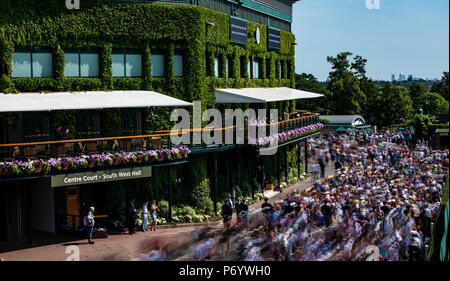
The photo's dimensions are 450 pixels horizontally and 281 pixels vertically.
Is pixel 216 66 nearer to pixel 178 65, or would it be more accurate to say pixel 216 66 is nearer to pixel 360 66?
pixel 178 65

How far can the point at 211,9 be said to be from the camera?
113 ft

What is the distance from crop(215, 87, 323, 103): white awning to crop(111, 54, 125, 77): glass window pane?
6.73 meters

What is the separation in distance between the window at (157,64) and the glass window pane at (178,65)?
74cm

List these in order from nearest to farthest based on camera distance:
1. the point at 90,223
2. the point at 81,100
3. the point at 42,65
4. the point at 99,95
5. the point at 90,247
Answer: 1. the point at 90,247
2. the point at 90,223
3. the point at 81,100
4. the point at 42,65
5. the point at 99,95

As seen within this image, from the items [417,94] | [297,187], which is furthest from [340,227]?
[417,94]

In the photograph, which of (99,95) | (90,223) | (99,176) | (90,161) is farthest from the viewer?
(99,95)

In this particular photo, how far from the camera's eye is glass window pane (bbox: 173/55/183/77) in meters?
31.7

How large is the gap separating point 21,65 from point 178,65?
8.52m

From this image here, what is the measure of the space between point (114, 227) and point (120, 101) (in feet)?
19.1

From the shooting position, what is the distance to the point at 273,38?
44656 mm

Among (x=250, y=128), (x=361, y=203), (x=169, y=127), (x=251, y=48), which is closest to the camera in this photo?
(x=361, y=203)

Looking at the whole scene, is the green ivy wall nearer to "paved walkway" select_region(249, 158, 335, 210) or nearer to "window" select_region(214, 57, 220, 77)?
"window" select_region(214, 57, 220, 77)
